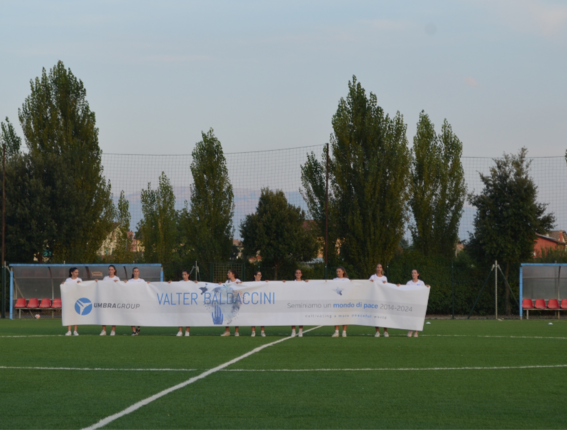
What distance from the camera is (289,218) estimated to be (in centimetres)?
4519

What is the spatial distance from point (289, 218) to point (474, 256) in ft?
50.2

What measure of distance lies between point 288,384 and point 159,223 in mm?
53780

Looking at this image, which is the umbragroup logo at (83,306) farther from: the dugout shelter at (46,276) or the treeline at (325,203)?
the treeline at (325,203)

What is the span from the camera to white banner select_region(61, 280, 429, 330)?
17156 millimetres

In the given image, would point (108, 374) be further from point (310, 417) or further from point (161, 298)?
point (161, 298)

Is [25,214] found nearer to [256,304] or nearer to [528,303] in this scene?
[256,304]

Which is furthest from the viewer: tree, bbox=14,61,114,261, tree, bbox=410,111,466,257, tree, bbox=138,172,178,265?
tree, bbox=138,172,178,265

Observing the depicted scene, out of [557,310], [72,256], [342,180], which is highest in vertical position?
[342,180]

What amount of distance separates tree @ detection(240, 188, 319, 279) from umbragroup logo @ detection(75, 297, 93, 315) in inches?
1000

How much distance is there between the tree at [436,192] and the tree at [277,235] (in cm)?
721

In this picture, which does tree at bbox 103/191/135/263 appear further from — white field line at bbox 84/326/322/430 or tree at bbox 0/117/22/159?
white field line at bbox 84/326/322/430

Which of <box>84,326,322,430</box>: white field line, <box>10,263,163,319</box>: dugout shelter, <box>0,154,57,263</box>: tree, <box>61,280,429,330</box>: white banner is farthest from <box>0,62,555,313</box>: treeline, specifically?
<box>84,326,322,430</box>: white field line

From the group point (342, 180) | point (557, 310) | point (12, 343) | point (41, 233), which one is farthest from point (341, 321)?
point (41, 233)

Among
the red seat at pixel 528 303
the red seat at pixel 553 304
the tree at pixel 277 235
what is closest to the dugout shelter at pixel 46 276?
the tree at pixel 277 235
